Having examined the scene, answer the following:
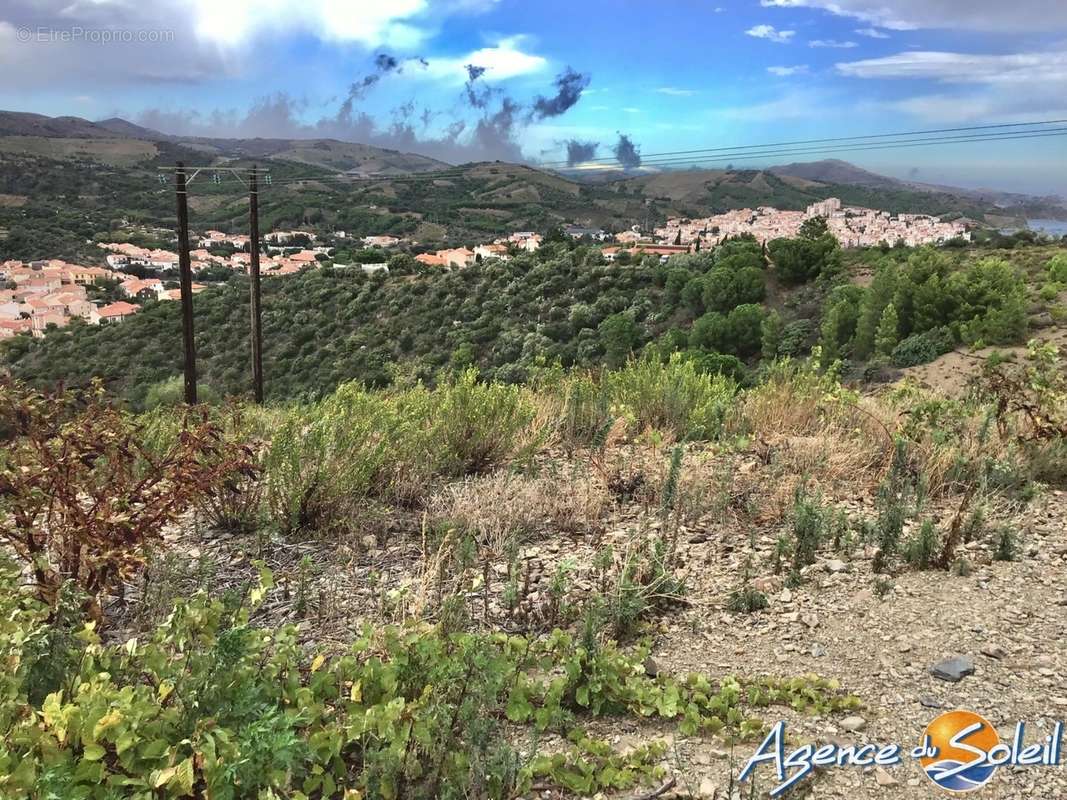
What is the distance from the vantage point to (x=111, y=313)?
37.3m

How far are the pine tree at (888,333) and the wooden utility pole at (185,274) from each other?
55.7 feet

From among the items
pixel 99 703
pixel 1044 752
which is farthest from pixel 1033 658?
pixel 99 703

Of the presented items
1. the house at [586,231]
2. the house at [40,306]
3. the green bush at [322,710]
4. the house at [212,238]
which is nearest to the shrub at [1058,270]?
the green bush at [322,710]

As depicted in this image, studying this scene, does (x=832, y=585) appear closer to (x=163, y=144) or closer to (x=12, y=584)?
(x=12, y=584)

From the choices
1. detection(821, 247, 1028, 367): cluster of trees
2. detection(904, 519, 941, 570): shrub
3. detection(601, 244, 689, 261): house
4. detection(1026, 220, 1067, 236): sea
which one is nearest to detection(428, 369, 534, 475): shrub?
detection(904, 519, 941, 570): shrub

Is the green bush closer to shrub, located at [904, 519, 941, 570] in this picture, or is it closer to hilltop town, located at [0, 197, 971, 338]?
shrub, located at [904, 519, 941, 570]

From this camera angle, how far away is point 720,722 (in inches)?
84.5

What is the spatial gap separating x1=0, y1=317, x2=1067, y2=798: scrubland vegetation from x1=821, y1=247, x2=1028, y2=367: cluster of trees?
14.2 m

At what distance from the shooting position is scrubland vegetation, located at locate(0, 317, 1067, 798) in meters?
1.84

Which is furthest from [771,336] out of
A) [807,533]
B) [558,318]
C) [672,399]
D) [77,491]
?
[77,491]

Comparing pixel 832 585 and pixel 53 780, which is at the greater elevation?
pixel 53 780

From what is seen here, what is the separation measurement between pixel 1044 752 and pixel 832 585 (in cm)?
118

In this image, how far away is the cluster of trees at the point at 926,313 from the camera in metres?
18.0

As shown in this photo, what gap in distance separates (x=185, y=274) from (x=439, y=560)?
33.6ft
